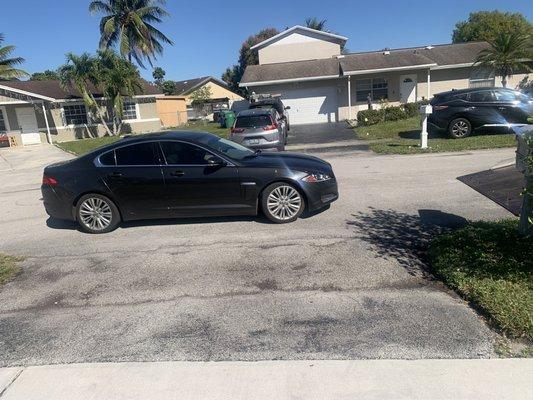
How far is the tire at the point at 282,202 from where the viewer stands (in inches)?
267

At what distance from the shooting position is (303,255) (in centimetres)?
550

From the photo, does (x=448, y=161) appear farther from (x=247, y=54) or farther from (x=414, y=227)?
(x=247, y=54)

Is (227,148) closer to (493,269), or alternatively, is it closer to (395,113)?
(493,269)

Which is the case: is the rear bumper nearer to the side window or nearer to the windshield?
Result: the side window

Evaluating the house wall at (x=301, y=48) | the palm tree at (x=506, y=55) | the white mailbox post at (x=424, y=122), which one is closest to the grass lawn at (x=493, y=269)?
the white mailbox post at (x=424, y=122)

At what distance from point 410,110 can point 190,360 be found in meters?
20.0

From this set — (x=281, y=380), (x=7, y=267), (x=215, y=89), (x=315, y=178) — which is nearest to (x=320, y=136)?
(x=315, y=178)

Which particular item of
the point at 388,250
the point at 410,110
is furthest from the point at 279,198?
the point at 410,110

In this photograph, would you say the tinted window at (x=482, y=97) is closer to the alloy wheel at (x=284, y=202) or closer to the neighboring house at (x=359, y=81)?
the alloy wheel at (x=284, y=202)

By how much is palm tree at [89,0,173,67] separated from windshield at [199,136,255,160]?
31446 millimetres

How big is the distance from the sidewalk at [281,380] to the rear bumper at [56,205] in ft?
13.3

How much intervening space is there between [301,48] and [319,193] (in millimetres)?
26338

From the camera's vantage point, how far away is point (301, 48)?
31.0 m

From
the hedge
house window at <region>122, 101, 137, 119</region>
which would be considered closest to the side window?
the hedge
